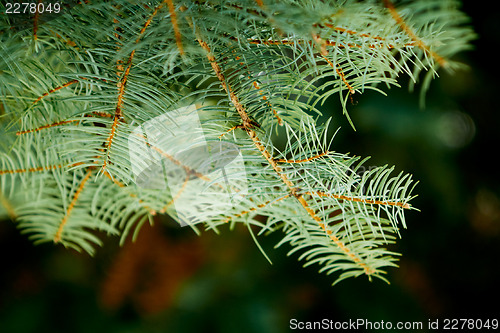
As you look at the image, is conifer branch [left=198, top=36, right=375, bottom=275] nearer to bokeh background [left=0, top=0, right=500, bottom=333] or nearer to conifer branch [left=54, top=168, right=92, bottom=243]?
conifer branch [left=54, top=168, right=92, bottom=243]

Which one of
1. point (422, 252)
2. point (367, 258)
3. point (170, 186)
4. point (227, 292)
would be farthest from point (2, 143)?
point (422, 252)

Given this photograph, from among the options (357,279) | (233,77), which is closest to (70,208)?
(233,77)

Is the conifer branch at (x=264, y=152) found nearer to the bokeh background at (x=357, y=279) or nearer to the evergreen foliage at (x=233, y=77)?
the evergreen foliage at (x=233, y=77)

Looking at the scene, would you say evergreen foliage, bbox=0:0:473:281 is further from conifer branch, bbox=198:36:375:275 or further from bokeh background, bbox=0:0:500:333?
bokeh background, bbox=0:0:500:333

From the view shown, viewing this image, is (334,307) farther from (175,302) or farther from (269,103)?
(269,103)

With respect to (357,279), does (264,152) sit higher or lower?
higher

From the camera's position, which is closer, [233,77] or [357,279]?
[233,77]

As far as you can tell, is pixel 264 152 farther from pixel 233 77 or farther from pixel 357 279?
pixel 357 279

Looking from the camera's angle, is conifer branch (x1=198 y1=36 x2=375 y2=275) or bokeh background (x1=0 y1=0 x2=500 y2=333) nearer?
conifer branch (x1=198 y1=36 x2=375 y2=275)

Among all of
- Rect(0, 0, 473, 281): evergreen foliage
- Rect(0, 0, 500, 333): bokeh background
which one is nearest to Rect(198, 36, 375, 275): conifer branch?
Rect(0, 0, 473, 281): evergreen foliage
